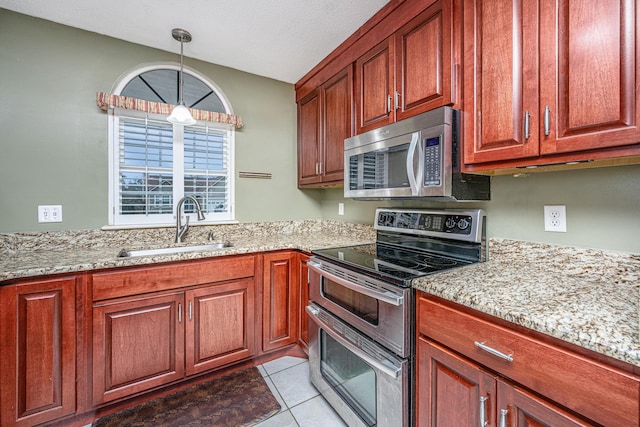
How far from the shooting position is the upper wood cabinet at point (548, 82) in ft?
2.89

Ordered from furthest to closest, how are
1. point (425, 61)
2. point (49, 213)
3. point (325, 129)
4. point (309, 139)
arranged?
point (309, 139)
point (325, 129)
point (49, 213)
point (425, 61)

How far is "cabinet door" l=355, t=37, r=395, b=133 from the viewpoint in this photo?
5.50 ft

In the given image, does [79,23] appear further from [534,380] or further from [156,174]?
[534,380]

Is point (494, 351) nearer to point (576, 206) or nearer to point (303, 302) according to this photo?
point (576, 206)

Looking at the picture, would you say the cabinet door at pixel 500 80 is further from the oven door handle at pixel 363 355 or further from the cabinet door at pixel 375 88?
the oven door handle at pixel 363 355

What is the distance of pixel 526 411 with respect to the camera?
0.81 metres

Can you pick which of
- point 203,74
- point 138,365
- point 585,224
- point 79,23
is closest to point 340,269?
point 585,224

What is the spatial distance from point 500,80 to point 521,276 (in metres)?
0.83

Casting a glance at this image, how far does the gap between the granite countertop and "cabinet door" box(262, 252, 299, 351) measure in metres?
0.13

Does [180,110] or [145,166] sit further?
[145,166]

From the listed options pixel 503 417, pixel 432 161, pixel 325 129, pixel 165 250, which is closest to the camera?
pixel 503 417

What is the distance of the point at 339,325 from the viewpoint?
1500mm

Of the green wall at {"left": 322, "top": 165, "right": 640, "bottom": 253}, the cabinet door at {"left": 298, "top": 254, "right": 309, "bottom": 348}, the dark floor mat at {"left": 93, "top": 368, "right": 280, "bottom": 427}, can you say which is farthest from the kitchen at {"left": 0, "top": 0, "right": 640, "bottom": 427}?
the dark floor mat at {"left": 93, "top": 368, "right": 280, "bottom": 427}

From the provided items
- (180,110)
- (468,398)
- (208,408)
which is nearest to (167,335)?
(208,408)
